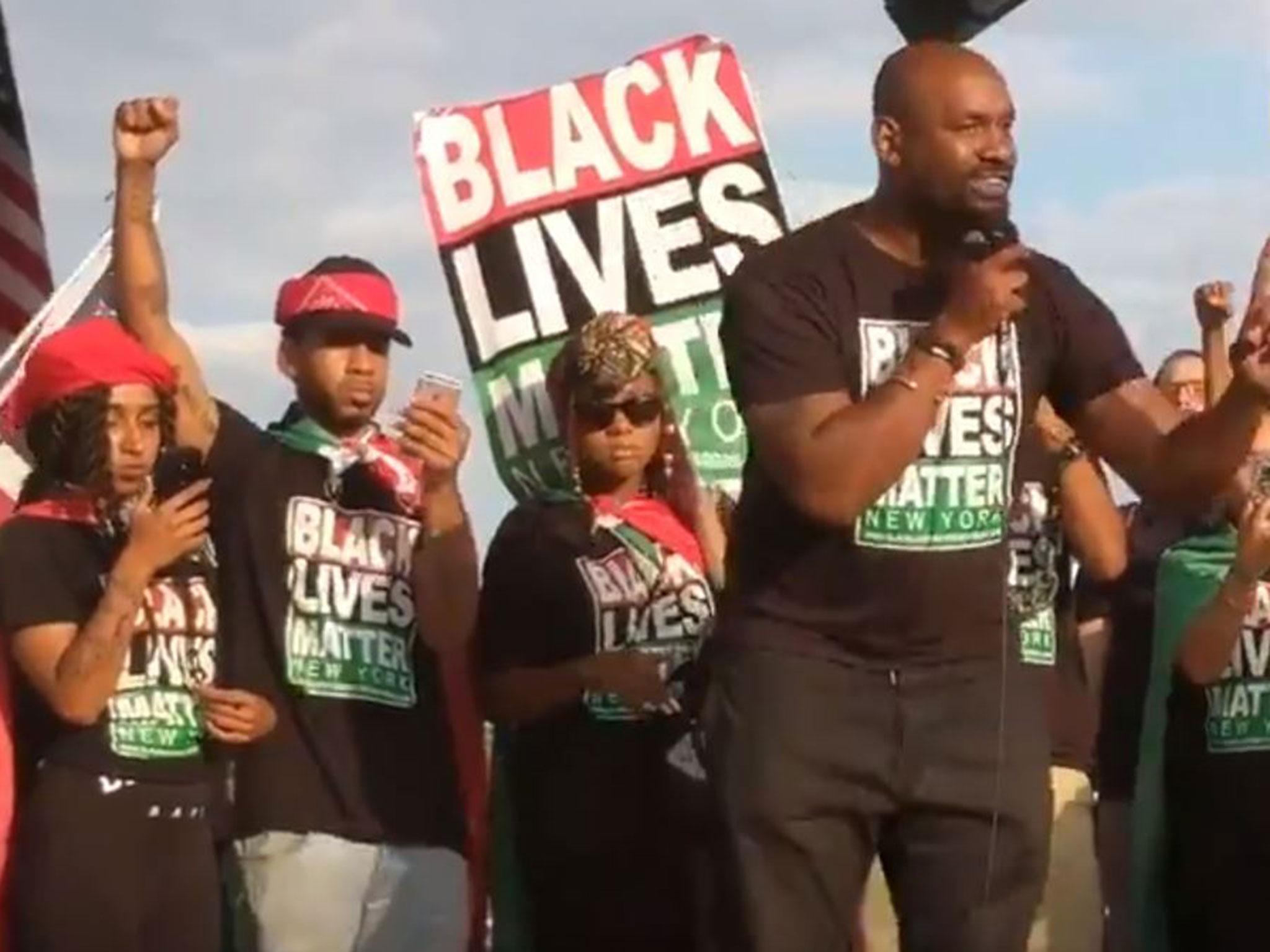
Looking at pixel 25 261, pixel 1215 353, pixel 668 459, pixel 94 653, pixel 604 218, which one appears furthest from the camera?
pixel 25 261

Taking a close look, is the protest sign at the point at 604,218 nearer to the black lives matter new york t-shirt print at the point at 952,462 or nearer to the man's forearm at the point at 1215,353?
the man's forearm at the point at 1215,353

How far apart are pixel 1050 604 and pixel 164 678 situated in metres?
1.82

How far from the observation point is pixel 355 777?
5.08 metres

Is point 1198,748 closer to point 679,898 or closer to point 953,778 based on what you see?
point 679,898

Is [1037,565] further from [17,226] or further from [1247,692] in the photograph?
[17,226]

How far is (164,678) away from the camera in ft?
16.1

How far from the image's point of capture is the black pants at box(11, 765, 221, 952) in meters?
4.78

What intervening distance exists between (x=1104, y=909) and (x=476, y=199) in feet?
6.75

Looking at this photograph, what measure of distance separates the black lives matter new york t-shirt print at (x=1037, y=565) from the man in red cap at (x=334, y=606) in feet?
3.73

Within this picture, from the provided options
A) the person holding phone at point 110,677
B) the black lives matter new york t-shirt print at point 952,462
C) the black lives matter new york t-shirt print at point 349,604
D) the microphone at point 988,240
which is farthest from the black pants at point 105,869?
the microphone at point 988,240

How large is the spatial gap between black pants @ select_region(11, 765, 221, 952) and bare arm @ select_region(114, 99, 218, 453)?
2.34 ft

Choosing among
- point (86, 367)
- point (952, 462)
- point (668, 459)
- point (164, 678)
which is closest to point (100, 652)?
point (164, 678)

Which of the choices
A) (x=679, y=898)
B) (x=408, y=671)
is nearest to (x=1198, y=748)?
(x=679, y=898)

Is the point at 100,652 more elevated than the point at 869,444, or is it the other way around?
the point at 869,444
